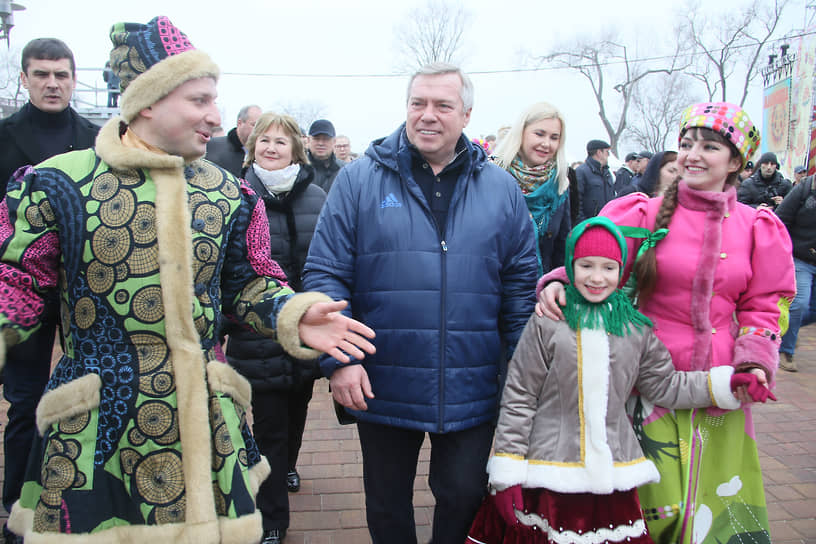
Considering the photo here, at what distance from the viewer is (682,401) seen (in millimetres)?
2445

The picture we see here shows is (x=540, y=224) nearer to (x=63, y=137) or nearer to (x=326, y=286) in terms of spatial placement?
(x=326, y=286)

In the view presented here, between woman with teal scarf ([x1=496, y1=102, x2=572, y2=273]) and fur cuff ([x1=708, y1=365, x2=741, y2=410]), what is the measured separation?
3.94 ft

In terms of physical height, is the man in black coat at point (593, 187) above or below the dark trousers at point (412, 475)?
above

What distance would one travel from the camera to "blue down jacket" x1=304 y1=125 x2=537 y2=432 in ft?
7.67

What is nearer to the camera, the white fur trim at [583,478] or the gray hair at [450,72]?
the white fur trim at [583,478]

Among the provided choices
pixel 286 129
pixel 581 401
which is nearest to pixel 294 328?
pixel 581 401

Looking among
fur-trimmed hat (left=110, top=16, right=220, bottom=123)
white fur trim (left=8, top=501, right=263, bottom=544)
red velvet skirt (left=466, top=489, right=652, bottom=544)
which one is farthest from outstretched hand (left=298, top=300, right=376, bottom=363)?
red velvet skirt (left=466, top=489, right=652, bottom=544)

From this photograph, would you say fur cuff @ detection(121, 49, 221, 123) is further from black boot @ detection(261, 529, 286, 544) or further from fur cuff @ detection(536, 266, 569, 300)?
black boot @ detection(261, 529, 286, 544)

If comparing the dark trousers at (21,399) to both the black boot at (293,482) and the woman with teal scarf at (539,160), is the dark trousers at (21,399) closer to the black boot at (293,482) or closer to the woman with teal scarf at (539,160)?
the black boot at (293,482)

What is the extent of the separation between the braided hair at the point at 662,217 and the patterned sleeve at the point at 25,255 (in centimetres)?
210

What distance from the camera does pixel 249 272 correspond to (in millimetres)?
2180

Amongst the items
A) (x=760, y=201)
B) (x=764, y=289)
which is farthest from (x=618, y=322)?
(x=760, y=201)

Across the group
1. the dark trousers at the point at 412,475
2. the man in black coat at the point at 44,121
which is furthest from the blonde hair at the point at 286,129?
the dark trousers at the point at 412,475

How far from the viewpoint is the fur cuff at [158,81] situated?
1.86 metres
